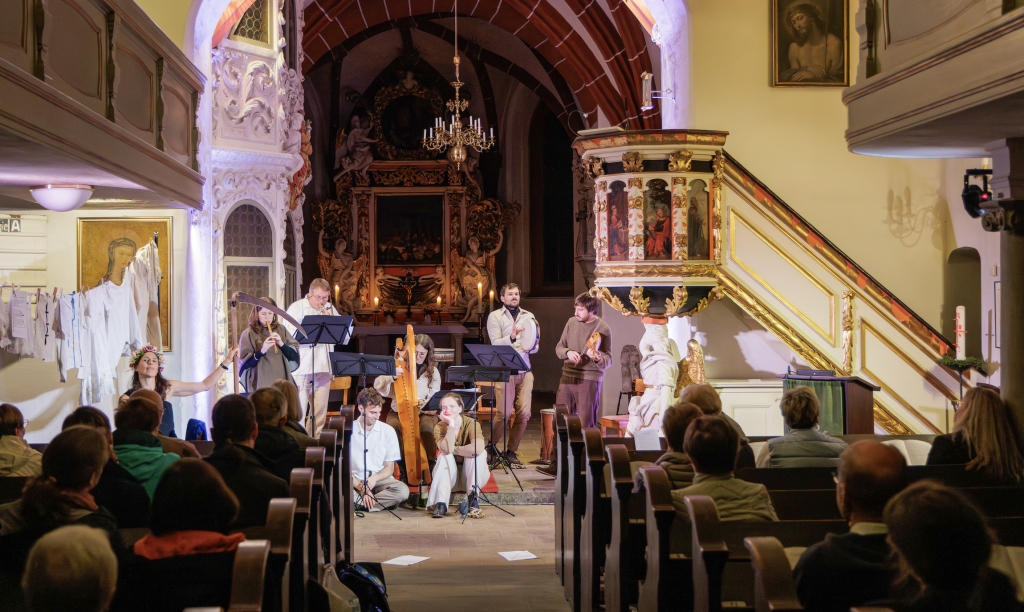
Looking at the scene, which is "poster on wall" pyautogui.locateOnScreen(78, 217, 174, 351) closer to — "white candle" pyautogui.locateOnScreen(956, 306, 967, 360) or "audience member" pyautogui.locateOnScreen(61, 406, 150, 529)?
"audience member" pyautogui.locateOnScreen(61, 406, 150, 529)

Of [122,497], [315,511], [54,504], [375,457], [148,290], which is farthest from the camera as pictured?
[375,457]

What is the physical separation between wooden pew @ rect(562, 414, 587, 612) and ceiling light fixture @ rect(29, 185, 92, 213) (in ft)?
11.3

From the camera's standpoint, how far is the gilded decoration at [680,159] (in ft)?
25.2

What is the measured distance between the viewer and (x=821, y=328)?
8.08m

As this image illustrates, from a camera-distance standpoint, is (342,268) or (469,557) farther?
(342,268)

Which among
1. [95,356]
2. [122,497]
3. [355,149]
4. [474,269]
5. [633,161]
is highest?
[355,149]

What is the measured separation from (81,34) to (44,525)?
2997mm

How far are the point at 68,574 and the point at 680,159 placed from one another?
666 cm

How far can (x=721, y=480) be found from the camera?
3.31m

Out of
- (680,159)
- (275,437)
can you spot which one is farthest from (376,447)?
(680,159)

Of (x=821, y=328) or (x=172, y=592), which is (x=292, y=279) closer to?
(x=821, y=328)

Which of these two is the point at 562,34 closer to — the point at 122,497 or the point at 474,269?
the point at 474,269

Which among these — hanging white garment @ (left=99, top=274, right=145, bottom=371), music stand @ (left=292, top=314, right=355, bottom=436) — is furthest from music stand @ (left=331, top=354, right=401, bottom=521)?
hanging white garment @ (left=99, top=274, right=145, bottom=371)

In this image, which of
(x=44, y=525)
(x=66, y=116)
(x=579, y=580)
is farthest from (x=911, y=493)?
(x=66, y=116)
